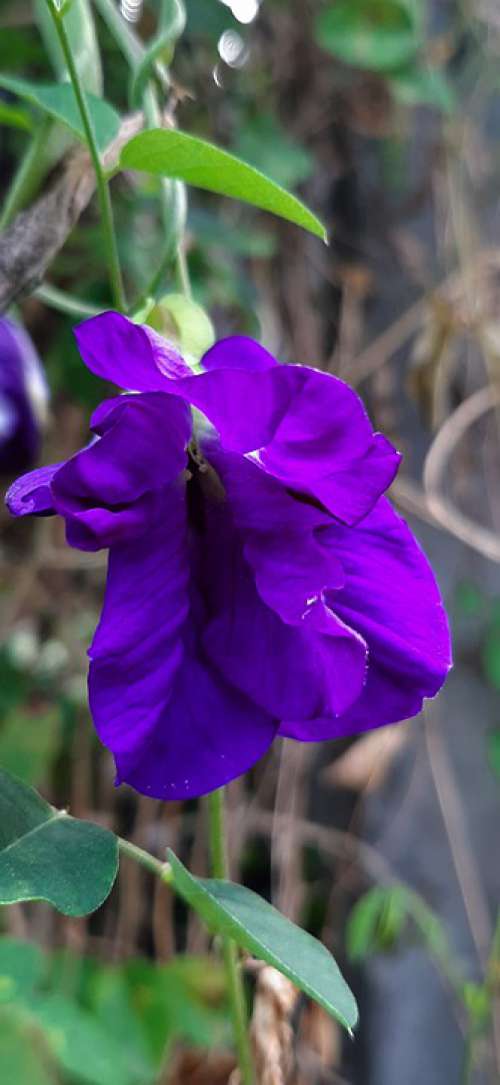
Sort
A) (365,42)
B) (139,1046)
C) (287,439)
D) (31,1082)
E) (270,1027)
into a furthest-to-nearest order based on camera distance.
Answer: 1. (365,42)
2. (139,1046)
3. (31,1082)
4. (270,1027)
5. (287,439)

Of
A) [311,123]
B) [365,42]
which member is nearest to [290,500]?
[365,42]

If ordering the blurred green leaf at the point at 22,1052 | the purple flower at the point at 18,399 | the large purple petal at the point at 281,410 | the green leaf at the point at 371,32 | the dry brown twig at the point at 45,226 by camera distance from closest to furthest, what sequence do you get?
the large purple petal at the point at 281,410 → the dry brown twig at the point at 45,226 → the purple flower at the point at 18,399 → the blurred green leaf at the point at 22,1052 → the green leaf at the point at 371,32

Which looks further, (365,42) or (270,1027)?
(365,42)

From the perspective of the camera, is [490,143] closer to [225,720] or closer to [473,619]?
[473,619]

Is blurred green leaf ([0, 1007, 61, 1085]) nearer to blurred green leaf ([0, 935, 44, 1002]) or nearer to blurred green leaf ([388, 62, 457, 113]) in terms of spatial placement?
blurred green leaf ([0, 935, 44, 1002])

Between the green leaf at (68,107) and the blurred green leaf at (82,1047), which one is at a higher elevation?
the green leaf at (68,107)

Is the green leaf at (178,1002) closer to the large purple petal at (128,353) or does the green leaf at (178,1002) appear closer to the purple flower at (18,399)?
the purple flower at (18,399)

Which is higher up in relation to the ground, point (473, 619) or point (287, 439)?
point (287, 439)

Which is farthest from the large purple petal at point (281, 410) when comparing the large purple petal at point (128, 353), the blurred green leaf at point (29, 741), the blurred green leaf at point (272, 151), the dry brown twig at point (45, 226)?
the blurred green leaf at point (272, 151)
